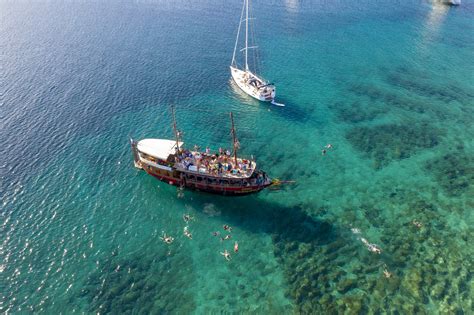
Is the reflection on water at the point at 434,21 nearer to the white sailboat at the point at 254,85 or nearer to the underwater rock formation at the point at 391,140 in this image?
the underwater rock formation at the point at 391,140

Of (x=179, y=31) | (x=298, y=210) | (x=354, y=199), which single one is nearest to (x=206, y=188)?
(x=298, y=210)

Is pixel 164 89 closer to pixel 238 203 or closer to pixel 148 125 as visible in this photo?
pixel 148 125

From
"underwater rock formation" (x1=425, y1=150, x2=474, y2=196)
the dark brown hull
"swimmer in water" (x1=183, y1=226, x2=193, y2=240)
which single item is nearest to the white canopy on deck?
the dark brown hull

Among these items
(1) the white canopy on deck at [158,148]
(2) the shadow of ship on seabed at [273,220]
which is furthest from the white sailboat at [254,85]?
(2) the shadow of ship on seabed at [273,220]

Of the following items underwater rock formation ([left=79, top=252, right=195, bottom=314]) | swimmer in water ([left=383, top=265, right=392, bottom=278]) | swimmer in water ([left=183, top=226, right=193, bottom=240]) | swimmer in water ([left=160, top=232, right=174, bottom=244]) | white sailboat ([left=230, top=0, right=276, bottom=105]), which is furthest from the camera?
white sailboat ([left=230, top=0, right=276, bottom=105])

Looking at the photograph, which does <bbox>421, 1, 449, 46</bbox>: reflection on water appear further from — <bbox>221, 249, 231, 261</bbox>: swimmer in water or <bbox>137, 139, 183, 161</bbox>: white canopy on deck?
<bbox>221, 249, 231, 261</bbox>: swimmer in water

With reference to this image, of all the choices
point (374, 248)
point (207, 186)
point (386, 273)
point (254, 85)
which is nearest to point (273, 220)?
point (207, 186)

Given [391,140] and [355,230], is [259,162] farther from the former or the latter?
[391,140]
